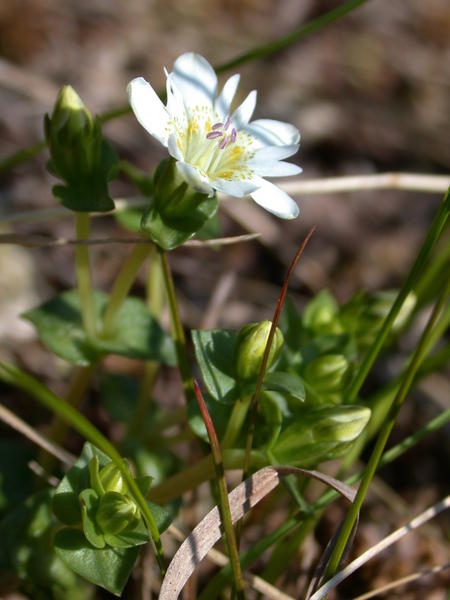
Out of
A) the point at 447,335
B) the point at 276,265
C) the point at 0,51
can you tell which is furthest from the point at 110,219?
the point at 447,335

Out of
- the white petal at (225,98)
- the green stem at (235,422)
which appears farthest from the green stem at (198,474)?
the white petal at (225,98)

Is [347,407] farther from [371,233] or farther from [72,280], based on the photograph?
[371,233]

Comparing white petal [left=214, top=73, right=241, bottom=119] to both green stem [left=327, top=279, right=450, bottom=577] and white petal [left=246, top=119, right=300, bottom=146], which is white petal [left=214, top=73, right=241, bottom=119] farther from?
green stem [left=327, top=279, right=450, bottom=577]

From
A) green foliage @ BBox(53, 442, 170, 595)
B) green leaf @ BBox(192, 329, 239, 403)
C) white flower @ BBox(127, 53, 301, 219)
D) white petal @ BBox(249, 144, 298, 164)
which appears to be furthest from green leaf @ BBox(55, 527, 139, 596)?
white petal @ BBox(249, 144, 298, 164)

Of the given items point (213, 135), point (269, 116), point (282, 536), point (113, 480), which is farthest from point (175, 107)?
point (269, 116)

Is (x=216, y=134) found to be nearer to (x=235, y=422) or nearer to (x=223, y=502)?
(x=235, y=422)

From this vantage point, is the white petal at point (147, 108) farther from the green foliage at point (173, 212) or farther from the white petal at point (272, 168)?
the white petal at point (272, 168)

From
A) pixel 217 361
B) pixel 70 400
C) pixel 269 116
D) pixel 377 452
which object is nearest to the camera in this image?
pixel 377 452

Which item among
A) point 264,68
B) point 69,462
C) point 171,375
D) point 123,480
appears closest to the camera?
point 123,480
